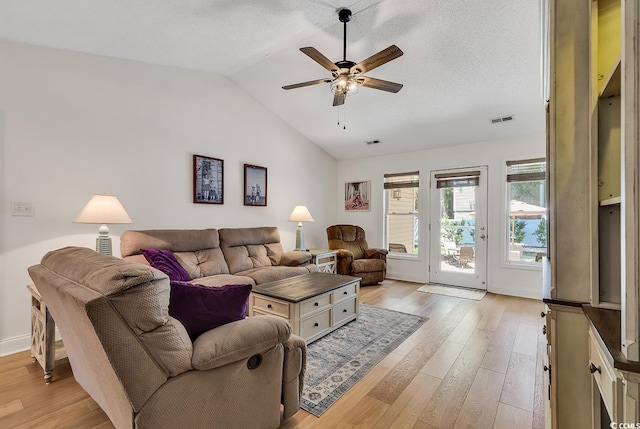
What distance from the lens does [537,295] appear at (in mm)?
4176

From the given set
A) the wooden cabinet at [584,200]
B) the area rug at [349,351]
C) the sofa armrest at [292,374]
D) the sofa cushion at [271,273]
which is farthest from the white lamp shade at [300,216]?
the wooden cabinet at [584,200]

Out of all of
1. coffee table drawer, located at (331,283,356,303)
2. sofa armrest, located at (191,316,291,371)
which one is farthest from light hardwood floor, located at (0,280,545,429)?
coffee table drawer, located at (331,283,356,303)

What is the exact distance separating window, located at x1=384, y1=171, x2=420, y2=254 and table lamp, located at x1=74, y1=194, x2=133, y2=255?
4.28 m

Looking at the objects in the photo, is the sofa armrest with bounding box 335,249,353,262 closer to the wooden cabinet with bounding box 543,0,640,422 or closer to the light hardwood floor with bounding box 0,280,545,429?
the light hardwood floor with bounding box 0,280,545,429

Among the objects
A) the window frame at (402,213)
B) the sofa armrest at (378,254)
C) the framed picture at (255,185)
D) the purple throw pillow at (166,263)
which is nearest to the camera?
the purple throw pillow at (166,263)

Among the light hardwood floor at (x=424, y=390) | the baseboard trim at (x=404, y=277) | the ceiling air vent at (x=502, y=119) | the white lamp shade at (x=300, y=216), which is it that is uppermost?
the ceiling air vent at (x=502, y=119)

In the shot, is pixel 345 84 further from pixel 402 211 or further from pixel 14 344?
pixel 14 344

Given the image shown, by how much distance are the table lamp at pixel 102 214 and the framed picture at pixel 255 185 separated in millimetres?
1866

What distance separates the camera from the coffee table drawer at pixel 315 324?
2.62m

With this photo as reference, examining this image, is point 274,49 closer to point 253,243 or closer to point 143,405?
point 253,243

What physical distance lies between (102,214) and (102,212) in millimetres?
18

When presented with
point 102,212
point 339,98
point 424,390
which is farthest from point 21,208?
point 424,390

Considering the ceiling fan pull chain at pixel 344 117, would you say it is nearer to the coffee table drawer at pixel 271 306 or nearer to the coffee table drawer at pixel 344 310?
the coffee table drawer at pixel 344 310

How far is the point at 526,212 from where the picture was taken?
14.1 feet
